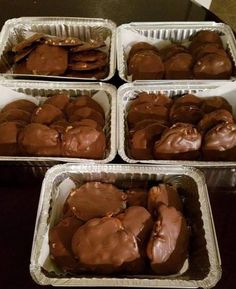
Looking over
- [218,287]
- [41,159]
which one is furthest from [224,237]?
[41,159]

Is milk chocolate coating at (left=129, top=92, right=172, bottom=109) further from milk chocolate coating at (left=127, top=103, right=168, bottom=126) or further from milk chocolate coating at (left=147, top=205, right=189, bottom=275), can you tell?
milk chocolate coating at (left=147, top=205, right=189, bottom=275)

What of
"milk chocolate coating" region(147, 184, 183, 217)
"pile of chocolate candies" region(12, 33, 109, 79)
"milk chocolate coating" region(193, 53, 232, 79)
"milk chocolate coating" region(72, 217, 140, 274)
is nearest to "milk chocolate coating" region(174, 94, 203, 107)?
"milk chocolate coating" region(193, 53, 232, 79)

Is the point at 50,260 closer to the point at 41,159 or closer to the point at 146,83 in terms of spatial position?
the point at 41,159

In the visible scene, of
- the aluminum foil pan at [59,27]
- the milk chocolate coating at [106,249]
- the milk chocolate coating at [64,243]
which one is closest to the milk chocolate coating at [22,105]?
the aluminum foil pan at [59,27]

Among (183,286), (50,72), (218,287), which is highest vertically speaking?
(50,72)

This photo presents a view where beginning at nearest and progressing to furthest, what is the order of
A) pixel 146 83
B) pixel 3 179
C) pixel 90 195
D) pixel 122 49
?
1. pixel 90 195
2. pixel 3 179
3. pixel 146 83
4. pixel 122 49

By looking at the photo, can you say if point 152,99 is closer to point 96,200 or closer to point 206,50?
point 206,50
